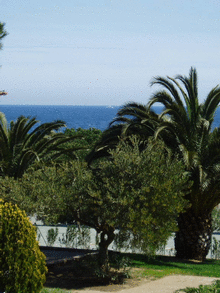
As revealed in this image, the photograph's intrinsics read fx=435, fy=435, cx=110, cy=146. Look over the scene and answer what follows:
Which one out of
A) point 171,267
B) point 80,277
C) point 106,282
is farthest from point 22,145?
point 171,267

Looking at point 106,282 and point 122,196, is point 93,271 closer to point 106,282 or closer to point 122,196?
point 106,282

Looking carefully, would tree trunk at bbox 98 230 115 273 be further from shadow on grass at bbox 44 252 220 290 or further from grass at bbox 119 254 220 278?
grass at bbox 119 254 220 278

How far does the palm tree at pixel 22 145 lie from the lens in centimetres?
1619

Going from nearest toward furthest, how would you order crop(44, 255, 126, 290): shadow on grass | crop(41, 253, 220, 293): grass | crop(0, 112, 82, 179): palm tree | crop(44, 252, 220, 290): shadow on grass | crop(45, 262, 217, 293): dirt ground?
crop(45, 262, 217, 293): dirt ground < crop(44, 255, 126, 290): shadow on grass < crop(44, 252, 220, 290): shadow on grass < crop(41, 253, 220, 293): grass < crop(0, 112, 82, 179): palm tree

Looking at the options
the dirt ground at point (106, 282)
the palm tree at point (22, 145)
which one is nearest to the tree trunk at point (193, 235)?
the dirt ground at point (106, 282)

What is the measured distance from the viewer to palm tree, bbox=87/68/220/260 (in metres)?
14.9

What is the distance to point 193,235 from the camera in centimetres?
1588

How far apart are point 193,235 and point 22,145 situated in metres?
7.18

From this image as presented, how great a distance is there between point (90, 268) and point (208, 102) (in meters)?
7.49

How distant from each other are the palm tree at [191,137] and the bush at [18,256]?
6909mm

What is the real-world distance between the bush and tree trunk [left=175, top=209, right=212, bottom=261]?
29.0ft

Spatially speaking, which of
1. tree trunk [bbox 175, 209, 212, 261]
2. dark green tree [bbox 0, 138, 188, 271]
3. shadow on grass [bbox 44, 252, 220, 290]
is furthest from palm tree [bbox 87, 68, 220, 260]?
dark green tree [bbox 0, 138, 188, 271]

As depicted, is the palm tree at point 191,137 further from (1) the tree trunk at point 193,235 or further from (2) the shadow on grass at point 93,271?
(2) the shadow on grass at point 93,271

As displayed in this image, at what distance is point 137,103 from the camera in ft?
51.8
